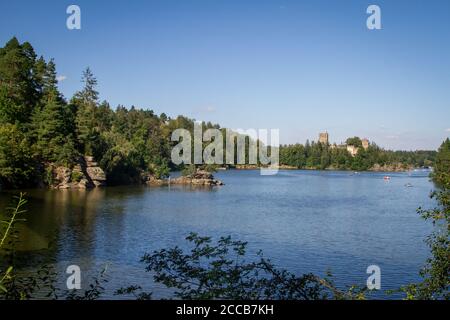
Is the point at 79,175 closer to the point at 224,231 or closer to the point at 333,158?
the point at 224,231

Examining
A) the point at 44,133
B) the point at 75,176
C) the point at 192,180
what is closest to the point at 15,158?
the point at 44,133

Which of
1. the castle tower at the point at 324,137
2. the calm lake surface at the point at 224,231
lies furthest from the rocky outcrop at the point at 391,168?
the calm lake surface at the point at 224,231

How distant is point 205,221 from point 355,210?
50.5ft

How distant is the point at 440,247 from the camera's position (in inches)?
349

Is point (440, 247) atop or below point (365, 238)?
atop

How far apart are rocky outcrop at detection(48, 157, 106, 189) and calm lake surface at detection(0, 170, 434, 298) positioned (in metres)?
5.33

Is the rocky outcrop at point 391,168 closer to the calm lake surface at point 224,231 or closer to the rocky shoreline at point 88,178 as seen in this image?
the rocky shoreline at point 88,178

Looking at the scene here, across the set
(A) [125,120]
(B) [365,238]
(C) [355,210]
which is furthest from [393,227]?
(A) [125,120]

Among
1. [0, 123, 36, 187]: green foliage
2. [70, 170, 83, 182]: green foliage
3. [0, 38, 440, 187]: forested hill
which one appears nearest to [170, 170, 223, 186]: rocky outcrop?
[0, 38, 440, 187]: forested hill

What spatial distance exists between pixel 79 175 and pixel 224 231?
30.6m

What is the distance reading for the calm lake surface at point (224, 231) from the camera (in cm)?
1931

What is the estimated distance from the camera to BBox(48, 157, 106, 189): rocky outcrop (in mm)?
52375

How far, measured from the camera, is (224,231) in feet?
92.8

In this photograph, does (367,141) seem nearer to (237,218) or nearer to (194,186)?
(194,186)
